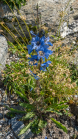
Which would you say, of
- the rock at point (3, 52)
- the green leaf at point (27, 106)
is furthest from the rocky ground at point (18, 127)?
the rock at point (3, 52)

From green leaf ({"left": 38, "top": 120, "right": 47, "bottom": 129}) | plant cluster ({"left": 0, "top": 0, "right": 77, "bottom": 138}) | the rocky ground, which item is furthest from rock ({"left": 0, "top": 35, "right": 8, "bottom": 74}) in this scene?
green leaf ({"left": 38, "top": 120, "right": 47, "bottom": 129})

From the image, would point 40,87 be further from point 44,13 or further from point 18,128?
point 44,13

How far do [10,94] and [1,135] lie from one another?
2.38 ft

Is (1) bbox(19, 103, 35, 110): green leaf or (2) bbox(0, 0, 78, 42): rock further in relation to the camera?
(2) bbox(0, 0, 78, 42): rock

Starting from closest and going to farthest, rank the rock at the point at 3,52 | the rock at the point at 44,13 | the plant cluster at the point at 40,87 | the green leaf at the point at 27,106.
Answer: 1. the plant cluster at the point at 40,87
2. the green leaf at the point at 27,106
3. the rock at the point at 3,52
4. the rock at the point at 44,13

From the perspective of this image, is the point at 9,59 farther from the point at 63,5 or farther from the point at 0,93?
the point at 63,5

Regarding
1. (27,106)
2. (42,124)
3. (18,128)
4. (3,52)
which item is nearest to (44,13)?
(3,52)

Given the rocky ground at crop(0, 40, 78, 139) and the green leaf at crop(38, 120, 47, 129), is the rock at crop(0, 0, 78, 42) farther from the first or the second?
the green leaf at crop(38, 120, 47, 129)

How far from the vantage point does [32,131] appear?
202 cm

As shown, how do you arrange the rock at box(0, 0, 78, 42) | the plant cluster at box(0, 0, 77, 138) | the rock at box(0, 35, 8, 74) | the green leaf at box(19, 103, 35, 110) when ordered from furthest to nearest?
the rock at box(0, 0, 78, 42) → the rock at box(0, 35, 8, 74) → the green leaf at box(19, 103, 35, 110) → the plant cluster at box(0, 0, 77, 138)

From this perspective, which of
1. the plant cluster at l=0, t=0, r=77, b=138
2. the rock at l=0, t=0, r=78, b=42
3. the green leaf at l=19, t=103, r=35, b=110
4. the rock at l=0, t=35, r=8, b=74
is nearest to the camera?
the plant cluster at l=0, t=0, r=77, b=138

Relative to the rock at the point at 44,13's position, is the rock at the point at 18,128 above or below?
below

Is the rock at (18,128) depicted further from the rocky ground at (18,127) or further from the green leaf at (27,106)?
the green leaf at (27,106)

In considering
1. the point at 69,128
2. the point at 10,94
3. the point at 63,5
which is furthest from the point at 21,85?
the point at 63,5
